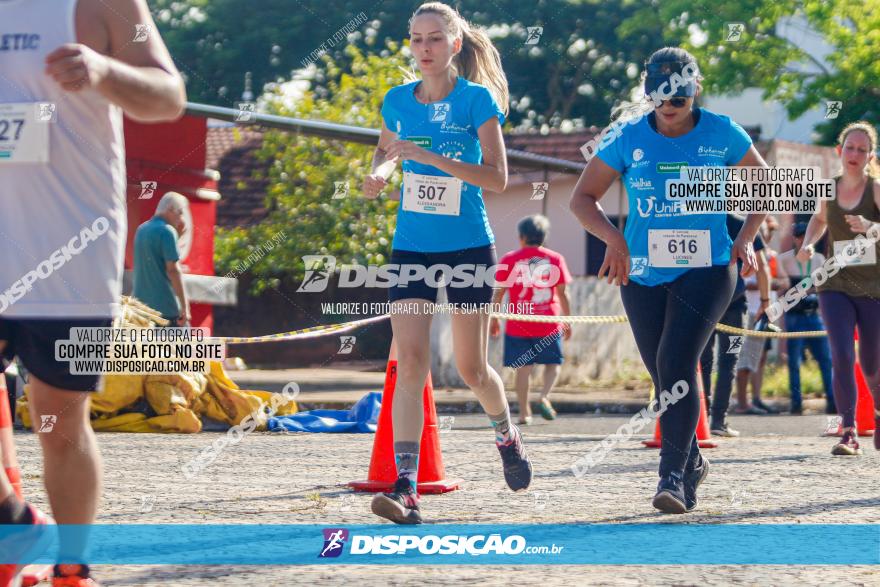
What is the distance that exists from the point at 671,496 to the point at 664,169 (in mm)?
1395

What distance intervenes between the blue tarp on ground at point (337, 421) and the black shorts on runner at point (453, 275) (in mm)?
5123

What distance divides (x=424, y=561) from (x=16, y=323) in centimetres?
167

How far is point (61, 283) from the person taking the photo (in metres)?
3.53

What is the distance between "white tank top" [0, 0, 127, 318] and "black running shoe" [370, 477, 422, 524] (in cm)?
194

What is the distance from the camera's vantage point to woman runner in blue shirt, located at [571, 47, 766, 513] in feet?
19.0

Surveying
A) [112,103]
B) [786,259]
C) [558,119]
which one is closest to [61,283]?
[112,103]

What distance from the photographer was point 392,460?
265 inches

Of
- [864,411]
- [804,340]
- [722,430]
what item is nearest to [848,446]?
[722,430]

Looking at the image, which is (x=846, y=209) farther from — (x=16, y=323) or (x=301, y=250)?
(x=301, y=250)

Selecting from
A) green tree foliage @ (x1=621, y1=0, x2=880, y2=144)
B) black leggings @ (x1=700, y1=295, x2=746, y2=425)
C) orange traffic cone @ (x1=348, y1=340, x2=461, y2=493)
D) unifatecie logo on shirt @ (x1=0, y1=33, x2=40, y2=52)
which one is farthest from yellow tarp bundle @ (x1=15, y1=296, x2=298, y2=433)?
green tree foliage @ (x1=621, y1=0, x2=880, y2=144)

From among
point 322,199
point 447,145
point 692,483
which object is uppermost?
point 322,199

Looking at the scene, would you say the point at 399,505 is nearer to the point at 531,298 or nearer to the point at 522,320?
the point at 522,320

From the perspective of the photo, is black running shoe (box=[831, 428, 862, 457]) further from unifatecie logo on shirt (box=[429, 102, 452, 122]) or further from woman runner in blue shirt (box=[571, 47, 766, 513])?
unifatecie logo on shirt (box=[429, 102, 452, 122])

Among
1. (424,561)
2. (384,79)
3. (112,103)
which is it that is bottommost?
(424,561)
